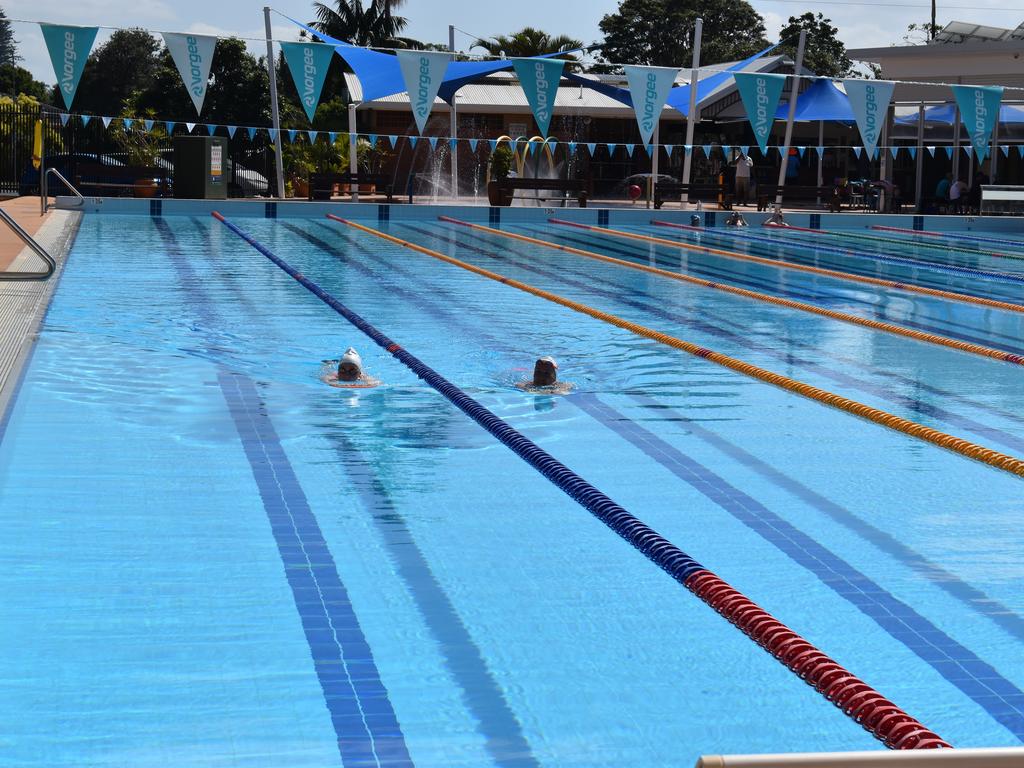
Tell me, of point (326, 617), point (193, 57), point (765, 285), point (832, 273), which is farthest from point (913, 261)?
point (326, 617)

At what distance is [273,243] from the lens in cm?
1452

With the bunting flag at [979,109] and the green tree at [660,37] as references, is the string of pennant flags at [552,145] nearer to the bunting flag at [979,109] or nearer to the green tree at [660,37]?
the bunting flag at [979,109]

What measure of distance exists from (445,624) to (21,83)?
53.0 m

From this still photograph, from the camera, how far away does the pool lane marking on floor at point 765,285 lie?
28.3ft

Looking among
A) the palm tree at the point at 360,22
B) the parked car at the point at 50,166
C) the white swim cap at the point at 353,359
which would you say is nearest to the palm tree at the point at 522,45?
the palm tree at the point at 360,22

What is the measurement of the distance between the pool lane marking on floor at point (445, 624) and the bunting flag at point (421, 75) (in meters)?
14.4

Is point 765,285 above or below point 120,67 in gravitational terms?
below

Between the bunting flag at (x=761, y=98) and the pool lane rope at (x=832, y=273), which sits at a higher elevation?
the bunting flag at (x=761, y=98)

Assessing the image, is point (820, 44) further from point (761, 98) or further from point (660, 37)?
point (761, 98)

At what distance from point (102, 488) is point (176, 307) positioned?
15.3 feet

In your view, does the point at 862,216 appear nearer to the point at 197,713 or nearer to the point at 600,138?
the point at 600,138

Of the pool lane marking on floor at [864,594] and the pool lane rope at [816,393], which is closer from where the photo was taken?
the pool lane marking on floor at [864,594]

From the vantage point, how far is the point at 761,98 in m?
20.4

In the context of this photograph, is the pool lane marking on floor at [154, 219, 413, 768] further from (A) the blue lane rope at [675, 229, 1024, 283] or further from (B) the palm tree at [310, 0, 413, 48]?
(B) the palm tree at [310, 0, 413, 48]
